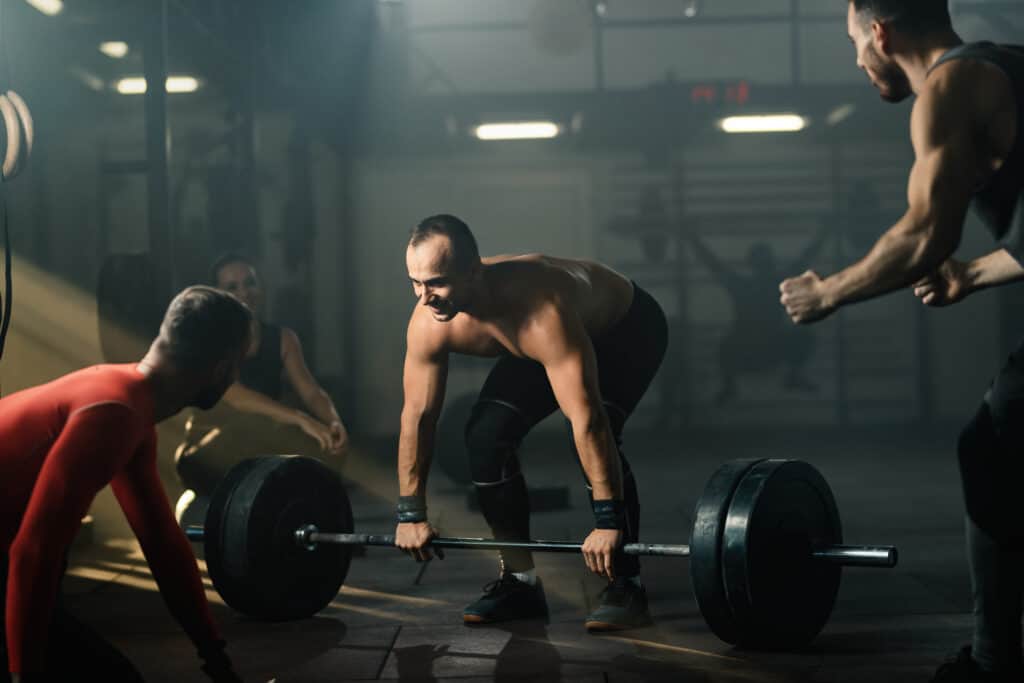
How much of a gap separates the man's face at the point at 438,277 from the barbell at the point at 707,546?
511 millimetres

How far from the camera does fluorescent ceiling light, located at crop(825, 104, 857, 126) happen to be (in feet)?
27.7

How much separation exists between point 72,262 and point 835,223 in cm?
545

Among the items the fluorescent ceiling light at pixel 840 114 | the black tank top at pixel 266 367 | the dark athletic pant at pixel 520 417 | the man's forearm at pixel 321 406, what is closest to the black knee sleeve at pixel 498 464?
the dark athletic pant at pixel 520 417

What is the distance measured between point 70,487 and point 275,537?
1132 millimetres

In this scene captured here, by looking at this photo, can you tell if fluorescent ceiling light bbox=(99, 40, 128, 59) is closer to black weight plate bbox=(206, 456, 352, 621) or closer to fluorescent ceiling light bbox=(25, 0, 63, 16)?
fluorescent ceiling light bbox=(25, 0, 63, 16)

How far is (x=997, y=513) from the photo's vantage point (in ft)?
5.73

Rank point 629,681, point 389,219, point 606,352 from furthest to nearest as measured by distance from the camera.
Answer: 1. point 389,219
2. point 606,352
3. point 629,681

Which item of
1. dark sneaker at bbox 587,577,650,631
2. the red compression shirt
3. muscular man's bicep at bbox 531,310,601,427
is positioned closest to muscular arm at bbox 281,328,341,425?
dark sneaker at bbox 587,577,650,631

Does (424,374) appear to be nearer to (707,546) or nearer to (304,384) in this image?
(707,546)

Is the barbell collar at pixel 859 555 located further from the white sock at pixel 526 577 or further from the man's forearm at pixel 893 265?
the white sock at pixel 526 577

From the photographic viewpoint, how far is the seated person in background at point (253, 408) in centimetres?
374

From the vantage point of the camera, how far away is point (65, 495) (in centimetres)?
152

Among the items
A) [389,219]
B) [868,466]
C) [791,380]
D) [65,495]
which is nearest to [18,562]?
[65,495]

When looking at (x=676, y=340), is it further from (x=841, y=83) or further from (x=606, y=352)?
(x=606, y=352)
